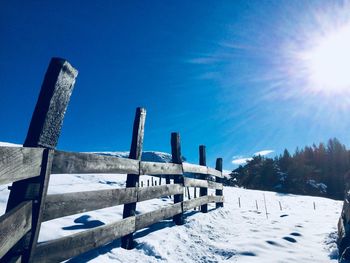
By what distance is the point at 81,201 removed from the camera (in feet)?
11.9

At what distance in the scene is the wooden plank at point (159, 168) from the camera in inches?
217

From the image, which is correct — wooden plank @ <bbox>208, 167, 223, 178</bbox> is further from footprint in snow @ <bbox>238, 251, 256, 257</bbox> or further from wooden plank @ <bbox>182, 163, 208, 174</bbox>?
footprint in snow @ <bbox>238, 251, 256, 257</bbox>

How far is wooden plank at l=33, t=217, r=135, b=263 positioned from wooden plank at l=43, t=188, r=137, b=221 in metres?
0.30

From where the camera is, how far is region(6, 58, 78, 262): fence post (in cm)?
275

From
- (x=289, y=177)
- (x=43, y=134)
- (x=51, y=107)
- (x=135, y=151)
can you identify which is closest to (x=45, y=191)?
(x=43, y=134)

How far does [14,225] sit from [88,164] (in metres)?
1.44

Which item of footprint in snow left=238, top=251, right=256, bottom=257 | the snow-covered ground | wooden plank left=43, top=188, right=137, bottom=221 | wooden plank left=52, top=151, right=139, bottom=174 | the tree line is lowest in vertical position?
footprint in snow left=238, top=251, right=256, bottom=257

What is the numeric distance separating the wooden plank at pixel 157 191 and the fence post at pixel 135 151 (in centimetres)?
21

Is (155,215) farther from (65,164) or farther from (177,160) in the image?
(65,164)

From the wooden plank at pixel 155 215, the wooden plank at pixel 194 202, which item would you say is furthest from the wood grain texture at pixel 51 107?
the wooden plank at pixel 194 202

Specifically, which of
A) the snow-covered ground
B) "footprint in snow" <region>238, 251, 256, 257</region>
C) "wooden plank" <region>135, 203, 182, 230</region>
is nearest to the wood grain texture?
the snow-covered ground

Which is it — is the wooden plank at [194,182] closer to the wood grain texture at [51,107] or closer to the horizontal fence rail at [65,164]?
the horizontal fence rail at [65,164]

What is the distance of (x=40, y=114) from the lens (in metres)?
2.95

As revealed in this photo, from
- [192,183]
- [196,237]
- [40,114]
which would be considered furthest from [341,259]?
[40,114]
